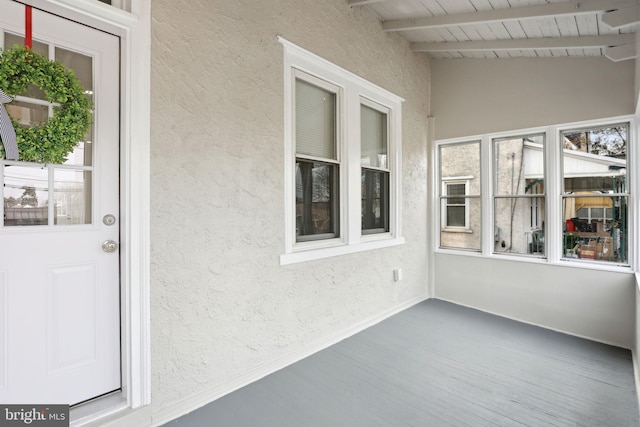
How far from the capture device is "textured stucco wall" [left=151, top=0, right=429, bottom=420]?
6.91 feet

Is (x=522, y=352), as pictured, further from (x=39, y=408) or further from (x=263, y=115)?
(x=39, y=408)

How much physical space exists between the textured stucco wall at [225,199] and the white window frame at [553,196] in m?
2.15

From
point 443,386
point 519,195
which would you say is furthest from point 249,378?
point 519,195

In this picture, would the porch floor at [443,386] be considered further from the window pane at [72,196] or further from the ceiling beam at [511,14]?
the ceiling beam at [511,14]

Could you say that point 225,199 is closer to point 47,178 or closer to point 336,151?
point 47,178

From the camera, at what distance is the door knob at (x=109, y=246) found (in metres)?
1.99

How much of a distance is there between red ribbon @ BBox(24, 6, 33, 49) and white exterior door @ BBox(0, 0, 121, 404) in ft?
0.10

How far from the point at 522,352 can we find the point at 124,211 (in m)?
3.46

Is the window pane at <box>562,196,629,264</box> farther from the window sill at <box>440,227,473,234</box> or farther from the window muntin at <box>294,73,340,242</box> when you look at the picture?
the window muntin at <box>294,73,340,242</box>

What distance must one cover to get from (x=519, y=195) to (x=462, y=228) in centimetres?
82

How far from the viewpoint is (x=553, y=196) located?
3740 millimetres

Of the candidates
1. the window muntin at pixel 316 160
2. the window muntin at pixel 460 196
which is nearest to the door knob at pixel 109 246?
the window muntin at pixel 316 160

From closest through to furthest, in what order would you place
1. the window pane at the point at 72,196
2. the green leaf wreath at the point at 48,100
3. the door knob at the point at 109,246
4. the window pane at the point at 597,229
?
the green leaf wreath at the point at 48,100, the window pane at the point at 72,196, the door knob at the point at 109,246, the window pane at the point at 597,229

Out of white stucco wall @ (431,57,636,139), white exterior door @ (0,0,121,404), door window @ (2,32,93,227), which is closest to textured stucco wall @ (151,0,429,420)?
white exterior door @ (0,0,121,404)
